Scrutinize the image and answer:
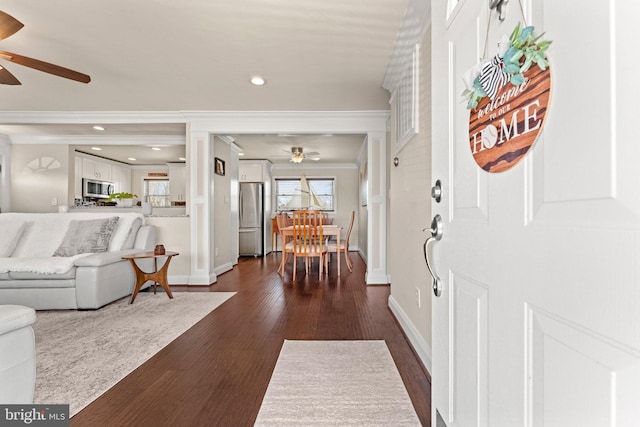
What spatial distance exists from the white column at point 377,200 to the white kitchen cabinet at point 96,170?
602 cm

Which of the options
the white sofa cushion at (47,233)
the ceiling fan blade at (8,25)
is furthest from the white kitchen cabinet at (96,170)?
the ceiling fan blade at (8,25)

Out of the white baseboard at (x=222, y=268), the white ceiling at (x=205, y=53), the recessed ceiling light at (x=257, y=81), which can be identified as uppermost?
the white ceiling at (x=205, y=53)

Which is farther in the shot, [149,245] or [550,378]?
[149,245]

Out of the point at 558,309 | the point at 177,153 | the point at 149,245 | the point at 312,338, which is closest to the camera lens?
the point at 558,309

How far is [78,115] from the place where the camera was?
13.6ft

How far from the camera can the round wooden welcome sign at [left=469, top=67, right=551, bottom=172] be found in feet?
1.89

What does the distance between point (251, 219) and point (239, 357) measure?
5127 millimetres

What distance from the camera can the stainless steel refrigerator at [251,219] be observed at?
6809 millimetres

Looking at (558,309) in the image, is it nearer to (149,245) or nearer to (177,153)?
(149,245)

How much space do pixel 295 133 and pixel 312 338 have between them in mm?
2817

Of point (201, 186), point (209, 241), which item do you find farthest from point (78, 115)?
point (209, 241)

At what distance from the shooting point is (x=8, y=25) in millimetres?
1860

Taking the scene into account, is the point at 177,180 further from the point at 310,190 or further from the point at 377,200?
the point at 377,200

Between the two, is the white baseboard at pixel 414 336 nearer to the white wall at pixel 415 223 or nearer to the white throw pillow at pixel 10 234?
the white wall at pixel 415 223
